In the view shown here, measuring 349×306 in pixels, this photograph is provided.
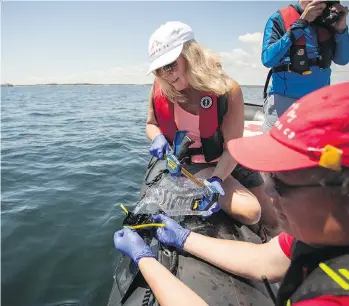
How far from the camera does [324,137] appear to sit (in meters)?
0.96

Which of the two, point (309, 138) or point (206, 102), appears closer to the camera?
point (309, 138)

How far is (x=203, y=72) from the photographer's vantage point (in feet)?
8.90

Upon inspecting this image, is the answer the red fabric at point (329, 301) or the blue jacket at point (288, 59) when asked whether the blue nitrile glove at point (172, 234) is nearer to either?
the red fabric at point (329, 301)

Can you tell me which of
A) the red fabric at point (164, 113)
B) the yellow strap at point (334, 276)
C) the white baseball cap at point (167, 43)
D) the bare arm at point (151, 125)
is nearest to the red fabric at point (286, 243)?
the yellow strap at point (334, 276)

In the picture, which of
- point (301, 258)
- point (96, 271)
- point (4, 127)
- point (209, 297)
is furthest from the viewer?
point (4, 127)

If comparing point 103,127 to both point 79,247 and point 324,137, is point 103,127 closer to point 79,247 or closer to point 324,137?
point 79,247

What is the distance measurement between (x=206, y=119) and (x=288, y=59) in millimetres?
1344

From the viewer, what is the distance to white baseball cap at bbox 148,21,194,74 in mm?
2459

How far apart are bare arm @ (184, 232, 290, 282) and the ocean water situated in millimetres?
1333

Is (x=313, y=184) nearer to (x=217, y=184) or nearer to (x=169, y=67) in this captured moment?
(x=217, y=184)

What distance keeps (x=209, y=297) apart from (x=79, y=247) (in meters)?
2.19

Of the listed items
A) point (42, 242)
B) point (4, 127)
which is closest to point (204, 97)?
point (42, 242)

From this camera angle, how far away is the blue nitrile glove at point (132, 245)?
1925mm

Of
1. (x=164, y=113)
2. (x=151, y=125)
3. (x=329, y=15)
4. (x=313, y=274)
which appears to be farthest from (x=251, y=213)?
(x=329, y=15)
